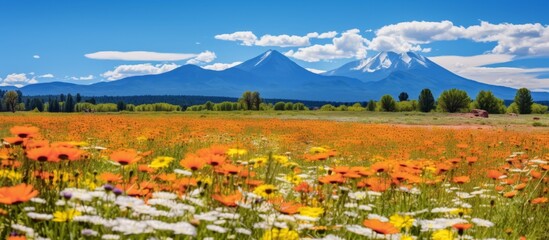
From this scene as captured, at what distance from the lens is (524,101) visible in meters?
120

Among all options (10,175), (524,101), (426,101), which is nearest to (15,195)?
(10,175)

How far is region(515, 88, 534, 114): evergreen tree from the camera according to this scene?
119312 millimetres

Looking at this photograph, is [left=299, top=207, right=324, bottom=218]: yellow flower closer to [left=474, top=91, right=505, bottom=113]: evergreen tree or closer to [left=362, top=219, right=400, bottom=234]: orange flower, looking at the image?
[left=362, top=219, right=400, bottom=234]: orange flower

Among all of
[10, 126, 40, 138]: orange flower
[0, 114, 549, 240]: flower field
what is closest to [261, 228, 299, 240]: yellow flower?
[0, 114, 549, 240]: flower field

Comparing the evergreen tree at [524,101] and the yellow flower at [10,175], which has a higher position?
the evergreen tree at [524,101]

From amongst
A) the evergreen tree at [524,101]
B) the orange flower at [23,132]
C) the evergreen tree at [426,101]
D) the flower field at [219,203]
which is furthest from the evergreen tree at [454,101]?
the orange flower at [23,132]

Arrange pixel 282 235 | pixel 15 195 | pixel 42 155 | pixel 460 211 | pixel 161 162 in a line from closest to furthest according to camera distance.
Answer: pixel 15 195 → pixel 42 155 → pixel 282 235 → pixel 460 211 → pixel 161 162

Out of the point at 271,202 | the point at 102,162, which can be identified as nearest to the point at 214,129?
the point at 102,162

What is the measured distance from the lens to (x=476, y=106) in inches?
4673

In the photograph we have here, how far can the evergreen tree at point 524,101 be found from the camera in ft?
391

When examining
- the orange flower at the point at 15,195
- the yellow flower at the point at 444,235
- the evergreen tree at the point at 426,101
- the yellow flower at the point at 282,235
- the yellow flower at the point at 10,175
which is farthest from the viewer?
the evergreen tree at the point at 426,101

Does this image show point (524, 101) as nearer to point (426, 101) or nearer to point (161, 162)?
point (426, 101)

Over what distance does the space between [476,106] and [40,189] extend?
125 metres

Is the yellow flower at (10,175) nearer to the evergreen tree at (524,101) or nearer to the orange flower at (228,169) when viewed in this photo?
the orange flower at (228,169)
